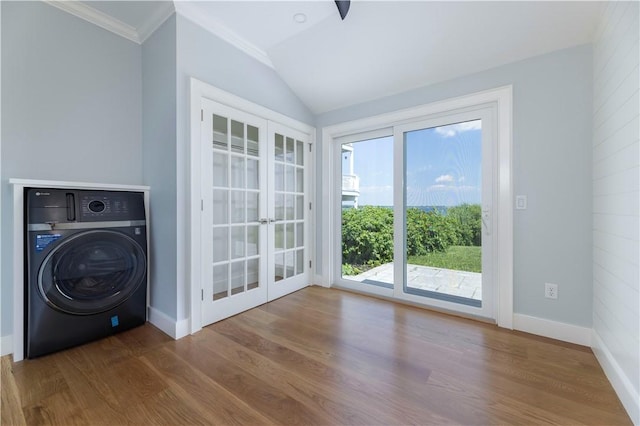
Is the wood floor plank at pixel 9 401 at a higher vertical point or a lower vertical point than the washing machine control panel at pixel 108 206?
lower

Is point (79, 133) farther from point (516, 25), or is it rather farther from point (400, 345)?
point (516, 25)

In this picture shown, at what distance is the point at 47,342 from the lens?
1.74 metres

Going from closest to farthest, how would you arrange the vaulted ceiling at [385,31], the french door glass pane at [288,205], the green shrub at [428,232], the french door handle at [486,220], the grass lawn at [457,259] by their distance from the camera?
the vaulted ceiling at [385,31] → the french door handle at [486,220] → the grass lawn at [457,259] → the green shrub at [428,232] → the french door glass pane at [288,205]

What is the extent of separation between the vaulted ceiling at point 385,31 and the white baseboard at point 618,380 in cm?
211

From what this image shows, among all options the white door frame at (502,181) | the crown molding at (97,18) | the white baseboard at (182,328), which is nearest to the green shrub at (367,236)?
the white door frame at (502,181)

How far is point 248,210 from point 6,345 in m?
1.87

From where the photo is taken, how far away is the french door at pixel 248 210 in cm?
224

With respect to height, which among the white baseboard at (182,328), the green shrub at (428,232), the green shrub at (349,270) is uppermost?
the green shrub at (428,232)

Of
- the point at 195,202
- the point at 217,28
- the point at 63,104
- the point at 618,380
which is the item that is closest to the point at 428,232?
the point at 618,380

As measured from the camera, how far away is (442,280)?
8.46 feet

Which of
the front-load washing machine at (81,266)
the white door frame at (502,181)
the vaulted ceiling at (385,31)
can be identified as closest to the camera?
the front-load washing machine at (81,266)

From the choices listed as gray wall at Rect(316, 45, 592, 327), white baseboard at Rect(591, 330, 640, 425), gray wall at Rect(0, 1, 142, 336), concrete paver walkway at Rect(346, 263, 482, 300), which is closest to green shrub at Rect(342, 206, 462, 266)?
concrete paver walkway at Rect(346, 263, 482, 300)

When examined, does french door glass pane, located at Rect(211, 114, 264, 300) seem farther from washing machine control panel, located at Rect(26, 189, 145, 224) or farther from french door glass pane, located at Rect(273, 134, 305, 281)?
washing machine control panel, located at Rect(26, 189, 145, 224)

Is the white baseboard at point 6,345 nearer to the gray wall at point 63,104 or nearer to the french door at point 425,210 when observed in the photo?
the gray wall at point 63,104
